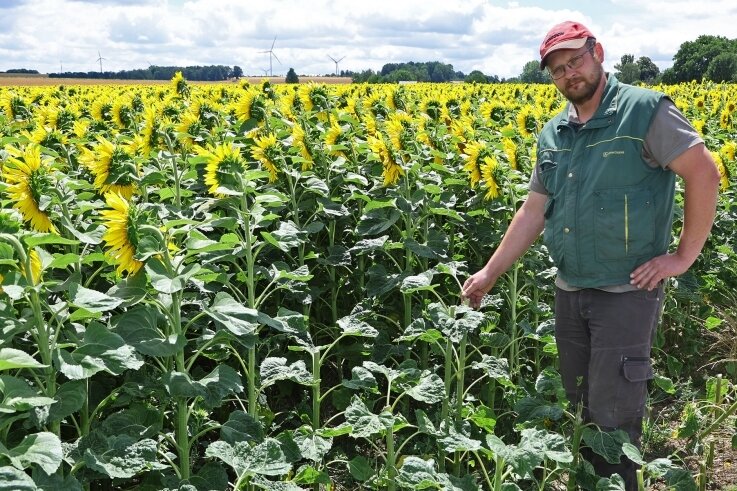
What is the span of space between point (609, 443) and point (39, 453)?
6.36ft

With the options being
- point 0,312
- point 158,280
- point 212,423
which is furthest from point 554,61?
point 0,312

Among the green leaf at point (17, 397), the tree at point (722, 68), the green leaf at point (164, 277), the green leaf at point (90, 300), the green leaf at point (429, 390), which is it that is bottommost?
the green leaf at point (429, 390)

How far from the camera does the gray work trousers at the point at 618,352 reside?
3.06m

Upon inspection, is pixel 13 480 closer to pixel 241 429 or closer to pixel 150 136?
pixel 241 429

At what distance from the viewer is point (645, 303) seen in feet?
10.1

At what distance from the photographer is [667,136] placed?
2859 mm

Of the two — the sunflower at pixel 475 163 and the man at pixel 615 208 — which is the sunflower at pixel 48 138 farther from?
the man at pixel 615 208

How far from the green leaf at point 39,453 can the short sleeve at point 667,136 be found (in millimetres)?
2205

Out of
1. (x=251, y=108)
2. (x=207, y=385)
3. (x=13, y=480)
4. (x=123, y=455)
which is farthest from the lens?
(x=251, y=108)

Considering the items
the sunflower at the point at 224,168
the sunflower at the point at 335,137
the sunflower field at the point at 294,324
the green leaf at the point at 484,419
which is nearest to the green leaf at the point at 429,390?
the sunflower field at the point at 294,324

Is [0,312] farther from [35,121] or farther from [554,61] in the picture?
[35,121]

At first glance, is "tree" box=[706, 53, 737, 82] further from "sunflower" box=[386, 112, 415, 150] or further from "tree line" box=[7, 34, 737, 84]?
"sunflower" box=[386, 112, 415, 150]

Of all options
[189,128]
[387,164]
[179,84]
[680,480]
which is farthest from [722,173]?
[179,84]

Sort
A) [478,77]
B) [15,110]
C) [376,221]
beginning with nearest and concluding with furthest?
[376,221], [15,110], [478,77]
